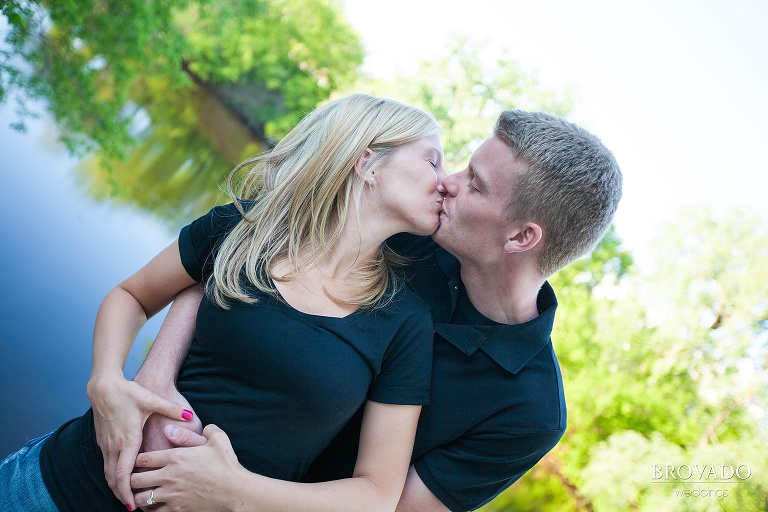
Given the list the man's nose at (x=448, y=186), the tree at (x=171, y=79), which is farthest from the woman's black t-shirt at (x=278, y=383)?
the tree at (x=171, y=79)

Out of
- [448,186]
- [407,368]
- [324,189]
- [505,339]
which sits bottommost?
[505,339]

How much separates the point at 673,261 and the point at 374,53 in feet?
31.6

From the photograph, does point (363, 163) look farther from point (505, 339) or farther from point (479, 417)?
point (479, 417)

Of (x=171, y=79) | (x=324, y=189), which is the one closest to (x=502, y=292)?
(x=324, y=189)

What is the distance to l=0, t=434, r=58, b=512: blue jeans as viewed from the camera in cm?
143

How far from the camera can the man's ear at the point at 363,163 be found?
1.63 meters

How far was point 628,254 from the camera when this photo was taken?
10.9 metres

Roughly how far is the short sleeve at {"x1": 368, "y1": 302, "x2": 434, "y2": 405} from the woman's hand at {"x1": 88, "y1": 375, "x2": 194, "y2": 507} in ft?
1.35

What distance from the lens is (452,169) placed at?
426 inches

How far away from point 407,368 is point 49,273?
5.50 m

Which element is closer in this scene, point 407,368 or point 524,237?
point 407,368

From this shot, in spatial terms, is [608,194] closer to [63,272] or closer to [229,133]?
[63,272]

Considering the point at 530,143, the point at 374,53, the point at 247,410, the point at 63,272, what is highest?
the point at 247,410

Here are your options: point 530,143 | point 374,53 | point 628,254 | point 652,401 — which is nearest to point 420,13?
point 374,53
